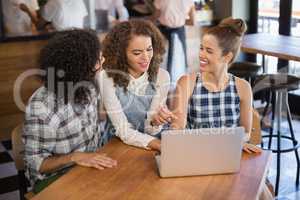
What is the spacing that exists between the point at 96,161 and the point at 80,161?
73mm

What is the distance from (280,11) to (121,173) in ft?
10.9

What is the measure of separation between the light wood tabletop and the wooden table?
1.59 m

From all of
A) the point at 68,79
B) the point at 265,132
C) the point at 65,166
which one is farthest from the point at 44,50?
the point at 265,132

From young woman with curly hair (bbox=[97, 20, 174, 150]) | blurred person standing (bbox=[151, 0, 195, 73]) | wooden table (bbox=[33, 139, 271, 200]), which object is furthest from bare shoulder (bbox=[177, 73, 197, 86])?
blurred person standing (bbox=[151, 0, 195, 73])

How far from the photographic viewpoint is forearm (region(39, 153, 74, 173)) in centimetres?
181

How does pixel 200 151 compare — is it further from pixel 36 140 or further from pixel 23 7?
pixel 23 7

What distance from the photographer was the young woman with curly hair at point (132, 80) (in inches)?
82.4

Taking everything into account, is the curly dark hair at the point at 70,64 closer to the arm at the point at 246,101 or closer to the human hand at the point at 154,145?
the human hand at the point at 154,145

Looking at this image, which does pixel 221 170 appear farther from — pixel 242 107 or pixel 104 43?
pixel 104 43

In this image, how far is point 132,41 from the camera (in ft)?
7.13

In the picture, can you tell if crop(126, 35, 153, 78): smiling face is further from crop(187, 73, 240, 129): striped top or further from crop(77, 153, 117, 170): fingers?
crop(77, 153, 117, 170): fingers

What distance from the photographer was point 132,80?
2168 millimetres

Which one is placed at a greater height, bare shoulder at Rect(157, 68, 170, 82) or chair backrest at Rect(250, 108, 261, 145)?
bare shoulder at Rect(157, 68, 170, 82)

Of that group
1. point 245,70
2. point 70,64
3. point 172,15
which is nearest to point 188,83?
point 70,64
